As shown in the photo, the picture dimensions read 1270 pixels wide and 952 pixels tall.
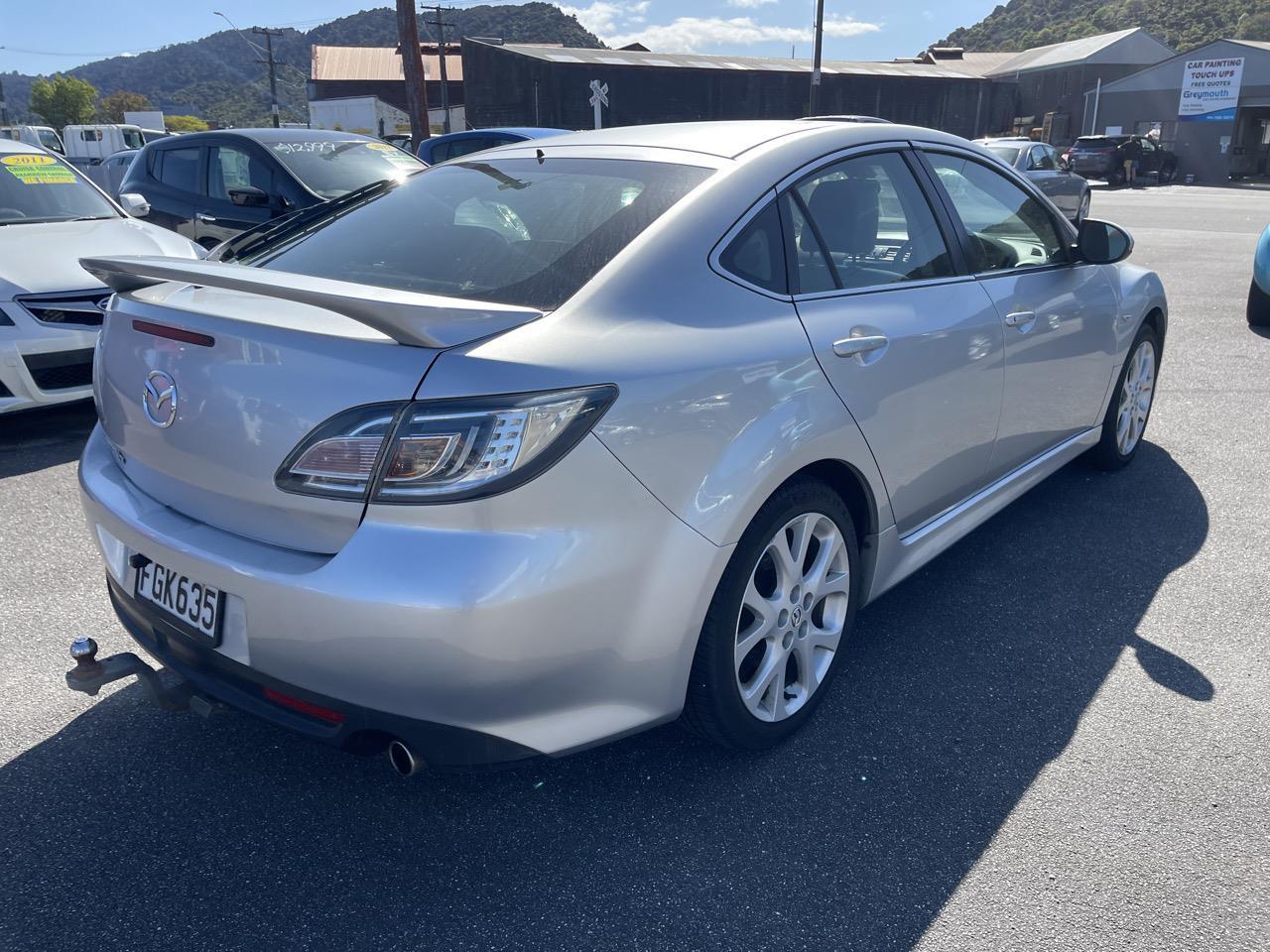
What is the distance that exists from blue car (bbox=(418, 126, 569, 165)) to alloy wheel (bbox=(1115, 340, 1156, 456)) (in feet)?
21.2

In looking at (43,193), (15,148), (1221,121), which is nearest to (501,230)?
(43,193)

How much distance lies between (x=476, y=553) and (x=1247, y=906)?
1744 mm

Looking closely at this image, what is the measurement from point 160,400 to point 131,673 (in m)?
0.68

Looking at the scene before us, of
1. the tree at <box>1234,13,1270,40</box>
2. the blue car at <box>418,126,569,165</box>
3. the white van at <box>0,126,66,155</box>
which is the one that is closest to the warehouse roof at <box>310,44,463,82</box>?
the white van at <box>0,126,66,155</box>

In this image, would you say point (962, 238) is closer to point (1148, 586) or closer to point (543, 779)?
point (1148, 586)

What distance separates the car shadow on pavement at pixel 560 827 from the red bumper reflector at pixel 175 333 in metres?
1.09

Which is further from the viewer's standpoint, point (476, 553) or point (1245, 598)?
point (1245, 598)

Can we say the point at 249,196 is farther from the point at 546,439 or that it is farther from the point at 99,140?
the point at 99,140

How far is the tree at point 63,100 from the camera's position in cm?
7519

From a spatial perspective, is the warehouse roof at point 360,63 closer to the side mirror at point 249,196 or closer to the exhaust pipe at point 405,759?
the side mirror at point 249,196

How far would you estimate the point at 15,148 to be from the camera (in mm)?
6496

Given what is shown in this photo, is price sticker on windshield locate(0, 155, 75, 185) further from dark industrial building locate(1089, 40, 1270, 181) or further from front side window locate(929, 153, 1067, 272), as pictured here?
dark industrial building locate(1089, 40, 1270, 181)

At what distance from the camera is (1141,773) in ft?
8.08

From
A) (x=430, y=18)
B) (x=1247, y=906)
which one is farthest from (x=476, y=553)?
(x=430, y=18)
